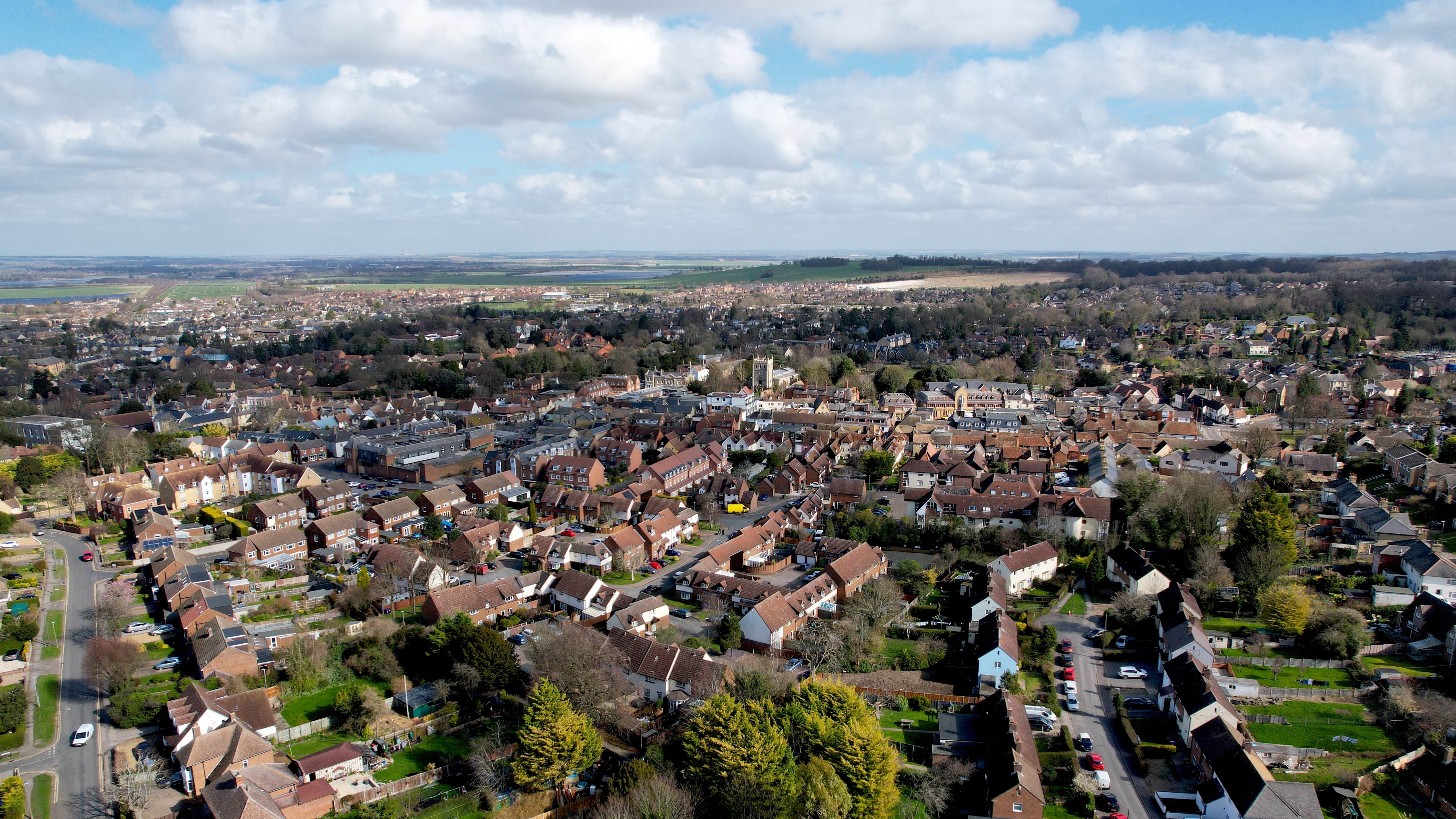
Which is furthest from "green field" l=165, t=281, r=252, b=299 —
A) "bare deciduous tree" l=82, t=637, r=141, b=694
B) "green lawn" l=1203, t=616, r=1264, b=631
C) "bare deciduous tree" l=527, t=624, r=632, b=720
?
"green lawn" l=1203, t=616, r=1264, b=631

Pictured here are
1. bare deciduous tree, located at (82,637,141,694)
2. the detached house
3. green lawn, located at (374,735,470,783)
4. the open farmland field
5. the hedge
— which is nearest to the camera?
the hedge

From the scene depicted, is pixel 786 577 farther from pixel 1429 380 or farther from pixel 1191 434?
pixel 1429 380

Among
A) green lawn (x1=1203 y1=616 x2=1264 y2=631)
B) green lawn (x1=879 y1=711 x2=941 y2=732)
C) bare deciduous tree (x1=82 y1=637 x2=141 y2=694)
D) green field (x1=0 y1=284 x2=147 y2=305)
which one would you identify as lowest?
green lawn (x1=879 y1=711 x2=941 y2=732)

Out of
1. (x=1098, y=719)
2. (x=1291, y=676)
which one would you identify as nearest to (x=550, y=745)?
(x=1098, y=719)

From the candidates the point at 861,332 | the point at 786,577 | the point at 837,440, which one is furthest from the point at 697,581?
the point at 861,332

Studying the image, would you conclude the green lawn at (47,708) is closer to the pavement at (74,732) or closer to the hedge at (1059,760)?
the pavement at (74,732)

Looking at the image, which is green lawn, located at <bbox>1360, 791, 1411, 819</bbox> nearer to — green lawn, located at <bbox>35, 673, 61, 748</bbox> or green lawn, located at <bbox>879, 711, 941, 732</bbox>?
green lawn, located at <bbox>879, 711, 941, 732</bbox>

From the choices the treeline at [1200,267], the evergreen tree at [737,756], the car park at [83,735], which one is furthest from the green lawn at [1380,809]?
the treeline at [1200,267]
